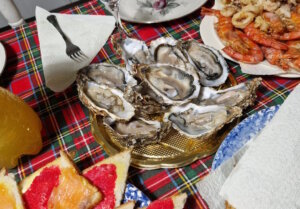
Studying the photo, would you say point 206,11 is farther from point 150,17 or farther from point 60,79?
point 60,79

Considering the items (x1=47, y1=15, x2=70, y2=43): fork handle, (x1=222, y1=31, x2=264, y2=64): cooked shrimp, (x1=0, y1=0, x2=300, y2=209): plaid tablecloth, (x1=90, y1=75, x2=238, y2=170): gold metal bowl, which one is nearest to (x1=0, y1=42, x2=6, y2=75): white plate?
(x1=0, y1=0, x2=300, y2=209): plaid tablecloth

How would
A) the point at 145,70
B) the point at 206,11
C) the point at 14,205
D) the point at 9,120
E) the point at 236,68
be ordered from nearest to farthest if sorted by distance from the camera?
the point at 14,205 < the point at 9,120 < the point at 145,70 < the point at 236,68 < the point at 206,11

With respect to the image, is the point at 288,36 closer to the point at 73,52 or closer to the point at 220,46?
the point at 220,46

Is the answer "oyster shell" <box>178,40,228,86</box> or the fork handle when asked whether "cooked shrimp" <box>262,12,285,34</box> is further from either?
the fork handle

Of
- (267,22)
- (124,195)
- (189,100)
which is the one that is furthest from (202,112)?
(267,22)

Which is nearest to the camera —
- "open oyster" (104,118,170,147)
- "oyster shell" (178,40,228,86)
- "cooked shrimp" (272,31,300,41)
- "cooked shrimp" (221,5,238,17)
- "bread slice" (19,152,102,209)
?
"bread slice" (19,152,102,209)

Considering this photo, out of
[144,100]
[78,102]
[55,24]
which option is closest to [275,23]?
[144,100]

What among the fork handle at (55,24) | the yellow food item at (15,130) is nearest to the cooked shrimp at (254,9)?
the fork handle at (55,24)
